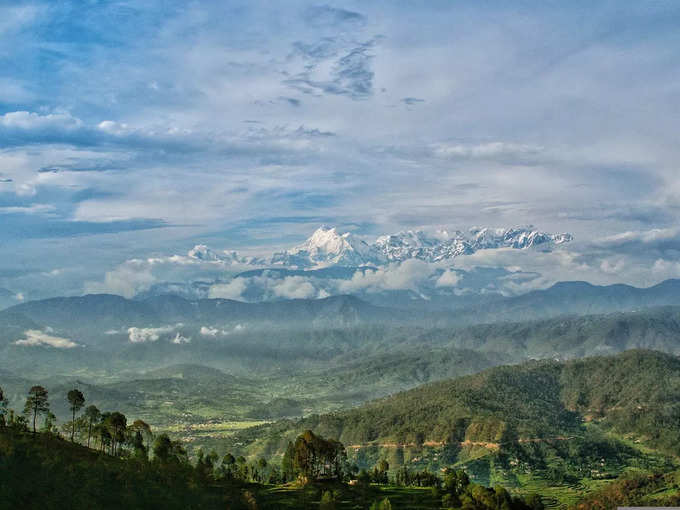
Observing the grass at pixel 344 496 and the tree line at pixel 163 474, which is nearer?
the tree line at pixel 163 474

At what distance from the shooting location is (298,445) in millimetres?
142375

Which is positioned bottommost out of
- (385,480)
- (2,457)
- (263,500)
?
(385,480)

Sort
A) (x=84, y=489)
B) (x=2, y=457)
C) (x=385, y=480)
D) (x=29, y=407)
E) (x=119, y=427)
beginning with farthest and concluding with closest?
(x=385, y=480) < (x=119, y=427) < (x=29, y=407) < (x=2, y=457) < (x=84, y=489)

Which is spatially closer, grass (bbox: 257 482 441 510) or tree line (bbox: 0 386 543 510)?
tree line (bbox: 0 386 543 510)

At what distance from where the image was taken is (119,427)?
134000mm

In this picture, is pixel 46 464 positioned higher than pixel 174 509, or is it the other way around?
pixel 46 464

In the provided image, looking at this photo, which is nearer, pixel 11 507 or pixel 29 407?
pixel 11 507

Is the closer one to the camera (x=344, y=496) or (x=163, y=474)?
(x=163, y=474)

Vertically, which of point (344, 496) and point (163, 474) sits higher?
point (163, 474)

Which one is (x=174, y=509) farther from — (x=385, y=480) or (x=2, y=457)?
(x=385, y=480)

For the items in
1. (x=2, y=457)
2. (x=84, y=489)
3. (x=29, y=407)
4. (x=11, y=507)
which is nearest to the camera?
(x=11, y=507)

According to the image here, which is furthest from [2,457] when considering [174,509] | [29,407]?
[29,407]

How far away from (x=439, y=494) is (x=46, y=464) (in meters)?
88.0

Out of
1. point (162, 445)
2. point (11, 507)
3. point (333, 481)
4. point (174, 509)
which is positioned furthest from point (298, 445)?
point (11, 507)
